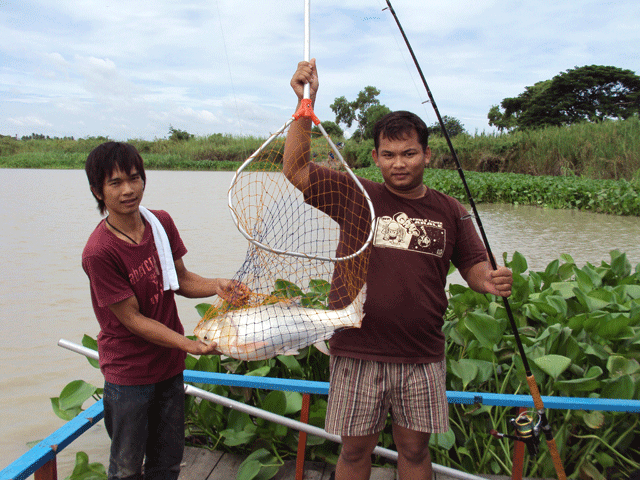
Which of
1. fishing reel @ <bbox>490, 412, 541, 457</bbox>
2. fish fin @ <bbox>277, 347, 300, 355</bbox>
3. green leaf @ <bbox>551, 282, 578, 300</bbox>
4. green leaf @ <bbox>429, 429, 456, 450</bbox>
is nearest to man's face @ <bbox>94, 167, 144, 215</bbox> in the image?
fish fin @ <bbox>277, 347, 300, 355</bbox>

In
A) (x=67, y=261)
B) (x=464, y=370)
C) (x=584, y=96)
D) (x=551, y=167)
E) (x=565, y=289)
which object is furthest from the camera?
(x=584, y=96)

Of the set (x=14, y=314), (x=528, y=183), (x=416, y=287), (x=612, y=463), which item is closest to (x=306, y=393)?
(x=416, y=287)

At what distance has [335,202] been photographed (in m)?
1.75

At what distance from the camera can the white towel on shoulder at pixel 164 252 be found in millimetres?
1730

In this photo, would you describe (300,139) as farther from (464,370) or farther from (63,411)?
(63,411)

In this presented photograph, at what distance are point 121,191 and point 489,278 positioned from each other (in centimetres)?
131

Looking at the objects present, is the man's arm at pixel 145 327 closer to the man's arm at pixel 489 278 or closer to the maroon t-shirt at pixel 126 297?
the maroon t-shirt at pixel 126 297

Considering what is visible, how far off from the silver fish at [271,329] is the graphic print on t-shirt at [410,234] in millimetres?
191

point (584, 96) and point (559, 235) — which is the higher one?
point (584, 96)

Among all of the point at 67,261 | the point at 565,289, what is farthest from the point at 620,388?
the point at 67,261

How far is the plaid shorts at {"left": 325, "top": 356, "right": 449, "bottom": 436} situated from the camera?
5.35ft

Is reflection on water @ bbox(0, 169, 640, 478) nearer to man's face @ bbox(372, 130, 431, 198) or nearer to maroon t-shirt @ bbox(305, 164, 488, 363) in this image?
maroon t-shirt @ bbox(305, 164, 488, 363)

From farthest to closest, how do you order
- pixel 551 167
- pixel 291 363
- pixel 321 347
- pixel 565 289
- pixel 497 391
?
1. pixel 551 167
2. pixel 565 289
3. pixel 291 363
4. pixel 497 391
5. pixel 321 347

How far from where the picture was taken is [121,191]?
5.15ft
